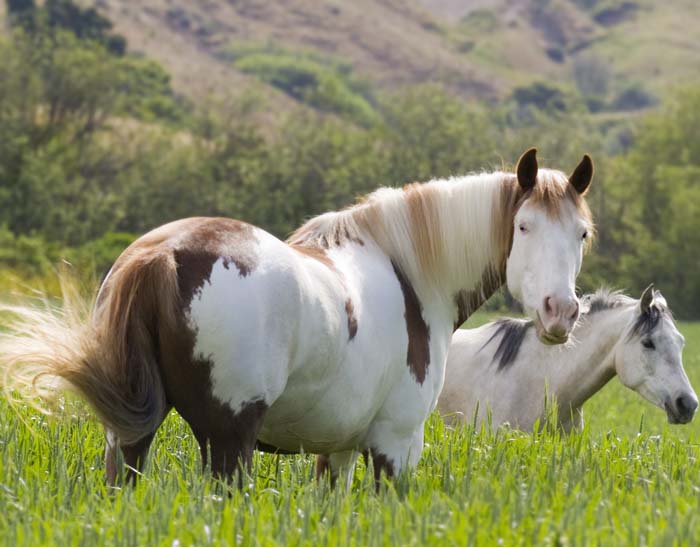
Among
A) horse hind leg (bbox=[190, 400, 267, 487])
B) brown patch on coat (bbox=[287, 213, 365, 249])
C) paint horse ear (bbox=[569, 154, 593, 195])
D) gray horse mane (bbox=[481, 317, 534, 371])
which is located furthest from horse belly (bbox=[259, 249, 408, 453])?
gray horse mane (bbox=[481, 317, 534, 371])

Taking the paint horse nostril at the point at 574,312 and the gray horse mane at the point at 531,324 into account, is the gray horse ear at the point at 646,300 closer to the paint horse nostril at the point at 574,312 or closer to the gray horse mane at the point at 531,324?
the gray horse mane at the point at 531,324

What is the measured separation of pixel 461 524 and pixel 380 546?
11.5 inches

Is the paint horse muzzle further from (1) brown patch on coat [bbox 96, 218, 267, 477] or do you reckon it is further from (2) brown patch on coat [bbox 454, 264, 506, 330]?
(1) brown patch on coat [bbox 96, 218, 267, 477]

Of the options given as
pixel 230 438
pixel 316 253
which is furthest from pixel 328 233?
pixel 230 438

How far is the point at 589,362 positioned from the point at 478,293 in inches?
104

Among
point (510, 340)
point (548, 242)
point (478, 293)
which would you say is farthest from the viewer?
point (510, 340)

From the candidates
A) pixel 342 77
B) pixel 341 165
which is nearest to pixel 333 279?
pixel 341 165

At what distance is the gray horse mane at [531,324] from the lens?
804cm

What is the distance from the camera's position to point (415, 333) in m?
5.47

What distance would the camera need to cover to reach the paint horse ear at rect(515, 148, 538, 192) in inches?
215

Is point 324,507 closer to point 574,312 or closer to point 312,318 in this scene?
point 312,318

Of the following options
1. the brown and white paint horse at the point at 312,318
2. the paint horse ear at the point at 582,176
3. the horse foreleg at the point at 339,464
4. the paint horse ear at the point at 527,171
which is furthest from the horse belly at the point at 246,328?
the paint horse ear at the point at 582,176

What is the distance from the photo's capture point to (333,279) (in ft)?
16.0

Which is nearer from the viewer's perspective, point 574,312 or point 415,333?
point 574,312
